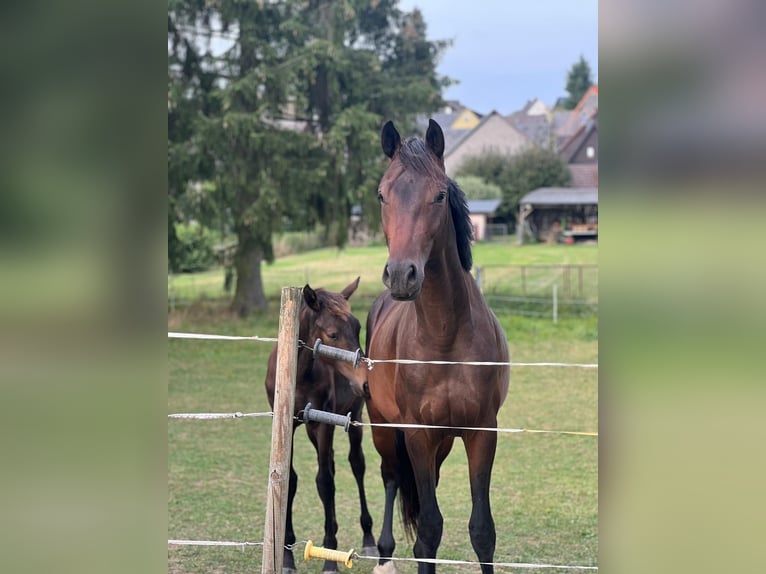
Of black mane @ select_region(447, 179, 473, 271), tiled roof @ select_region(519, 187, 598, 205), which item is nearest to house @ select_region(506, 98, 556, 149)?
tiled roof @ select_region(519, 187, 598, 205)

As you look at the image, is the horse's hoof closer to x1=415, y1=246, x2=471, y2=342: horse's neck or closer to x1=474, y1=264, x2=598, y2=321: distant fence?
x1=415, y1=246, x2=471, y2=342: horse's neck

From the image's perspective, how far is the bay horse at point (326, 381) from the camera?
4.13m

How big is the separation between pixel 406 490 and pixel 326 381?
0.79 m

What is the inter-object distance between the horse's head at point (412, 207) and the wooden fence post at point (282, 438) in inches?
15.3

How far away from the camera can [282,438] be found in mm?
2719

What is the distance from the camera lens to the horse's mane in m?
2.94

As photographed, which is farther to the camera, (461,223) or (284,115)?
(284,115)

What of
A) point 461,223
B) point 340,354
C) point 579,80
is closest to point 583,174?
point 461,223

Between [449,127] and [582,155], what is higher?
[582,155]

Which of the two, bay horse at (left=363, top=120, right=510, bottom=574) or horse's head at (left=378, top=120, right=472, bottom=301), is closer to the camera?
horse's head at (left=378, top=120, right=472, bottom=301)

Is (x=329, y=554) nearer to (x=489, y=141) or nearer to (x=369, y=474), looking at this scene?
(x=369, y=474)

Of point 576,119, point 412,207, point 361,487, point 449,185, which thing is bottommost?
point 361,487
